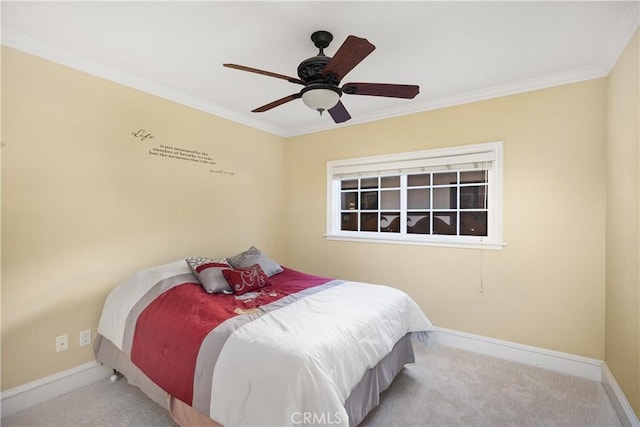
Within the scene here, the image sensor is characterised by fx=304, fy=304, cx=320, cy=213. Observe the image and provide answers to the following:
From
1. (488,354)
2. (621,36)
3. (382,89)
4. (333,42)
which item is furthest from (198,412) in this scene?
(621,36)

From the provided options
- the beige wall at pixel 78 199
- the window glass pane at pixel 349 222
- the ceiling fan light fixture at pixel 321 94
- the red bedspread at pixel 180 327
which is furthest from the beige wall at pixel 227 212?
the ceiling fan light fixture at pixel 321 94

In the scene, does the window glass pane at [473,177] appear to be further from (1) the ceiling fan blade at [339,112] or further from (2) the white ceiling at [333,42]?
(1) the ceiling fan blade at [339,112]

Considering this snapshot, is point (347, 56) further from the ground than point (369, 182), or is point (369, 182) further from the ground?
point (347, 56)

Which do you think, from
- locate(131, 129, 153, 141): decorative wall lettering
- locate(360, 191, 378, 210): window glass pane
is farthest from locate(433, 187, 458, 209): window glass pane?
locate(131, 129, 153, 141): decorative wall lettering

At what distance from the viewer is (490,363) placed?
273cm

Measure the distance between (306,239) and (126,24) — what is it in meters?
2.91

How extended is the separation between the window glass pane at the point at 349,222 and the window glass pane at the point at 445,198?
1.01 meters

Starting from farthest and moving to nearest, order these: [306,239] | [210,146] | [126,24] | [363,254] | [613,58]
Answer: [306,239]
[363,254]
[210,146]
[613,58]
[126,24]

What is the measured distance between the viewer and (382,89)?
6.46ft

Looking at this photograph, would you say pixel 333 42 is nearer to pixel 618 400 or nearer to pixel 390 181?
pixel 390 181

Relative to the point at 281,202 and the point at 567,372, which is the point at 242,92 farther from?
the point at 567,372

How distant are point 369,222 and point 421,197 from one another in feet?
2.34

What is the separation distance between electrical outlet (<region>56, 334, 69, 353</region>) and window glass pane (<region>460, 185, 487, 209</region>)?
145 inches

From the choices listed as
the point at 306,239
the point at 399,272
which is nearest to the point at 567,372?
the point at 399,272
